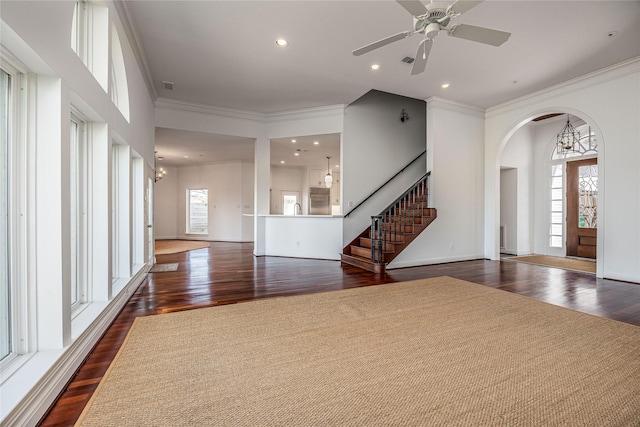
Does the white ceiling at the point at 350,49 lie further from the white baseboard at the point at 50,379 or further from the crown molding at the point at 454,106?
the white baseboard at the point at 50,379

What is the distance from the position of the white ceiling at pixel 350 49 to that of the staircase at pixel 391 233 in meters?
2.11

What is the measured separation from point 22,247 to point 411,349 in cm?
262

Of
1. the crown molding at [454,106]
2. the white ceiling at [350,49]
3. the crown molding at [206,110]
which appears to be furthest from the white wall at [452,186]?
the crown molding at [206,110]

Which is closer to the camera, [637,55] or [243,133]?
[637,55]

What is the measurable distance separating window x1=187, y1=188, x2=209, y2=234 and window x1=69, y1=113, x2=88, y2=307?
28.4 ft

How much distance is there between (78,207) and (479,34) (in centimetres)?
393

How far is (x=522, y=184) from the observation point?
285 inches

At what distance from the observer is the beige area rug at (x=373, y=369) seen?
1.49 meters

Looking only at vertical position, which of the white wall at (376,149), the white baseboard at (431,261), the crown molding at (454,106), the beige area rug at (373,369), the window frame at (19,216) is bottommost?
the beige area rug at (373,369)

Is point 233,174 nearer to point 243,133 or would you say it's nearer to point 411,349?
point 243,133

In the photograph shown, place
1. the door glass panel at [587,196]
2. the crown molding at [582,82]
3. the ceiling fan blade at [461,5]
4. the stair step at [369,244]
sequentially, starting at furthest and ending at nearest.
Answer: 1. the door glass panel at [587,196]
2. the stair step at [369,244]
3. the crown molding at [582,82]
4. the ceiling fan blade at [461,5]

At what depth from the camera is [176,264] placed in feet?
19.2

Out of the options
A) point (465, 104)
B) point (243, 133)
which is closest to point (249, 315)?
point (243, 133)

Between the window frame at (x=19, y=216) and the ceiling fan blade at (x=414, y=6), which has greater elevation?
the ceiling fan blade at (x=414, y=6)
